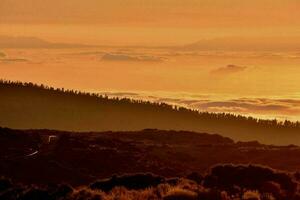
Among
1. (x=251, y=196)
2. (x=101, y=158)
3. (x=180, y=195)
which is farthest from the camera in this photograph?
(x=101, y=158)

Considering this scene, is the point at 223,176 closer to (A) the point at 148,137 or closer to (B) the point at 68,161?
(B) the point at 68,161

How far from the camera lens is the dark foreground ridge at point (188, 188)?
97.2ft

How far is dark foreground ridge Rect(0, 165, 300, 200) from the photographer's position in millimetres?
29641

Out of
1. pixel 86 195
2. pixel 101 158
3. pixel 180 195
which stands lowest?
pixel 101 158

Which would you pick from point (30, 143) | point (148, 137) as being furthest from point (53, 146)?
point (148, 137)

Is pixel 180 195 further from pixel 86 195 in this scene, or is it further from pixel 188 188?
pixel 86 195

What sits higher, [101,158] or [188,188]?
[188,188]

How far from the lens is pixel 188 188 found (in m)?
31.8

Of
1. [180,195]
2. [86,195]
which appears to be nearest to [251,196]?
[180,195]

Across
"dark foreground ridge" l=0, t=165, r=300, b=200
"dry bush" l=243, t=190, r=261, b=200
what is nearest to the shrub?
"dark foreground ridge" l=0, t=165, r=300, b=200

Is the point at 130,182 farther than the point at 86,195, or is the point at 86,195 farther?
the point at 130,182

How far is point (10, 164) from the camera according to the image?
267ft

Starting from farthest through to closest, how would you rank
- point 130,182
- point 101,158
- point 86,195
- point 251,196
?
1. point 101,158
2. point 130,182
3. point 86,195
4. point 251,196

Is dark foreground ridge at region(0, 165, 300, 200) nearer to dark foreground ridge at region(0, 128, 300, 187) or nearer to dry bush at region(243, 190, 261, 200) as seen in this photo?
dry bush at region(243, 190, 261, 200)
